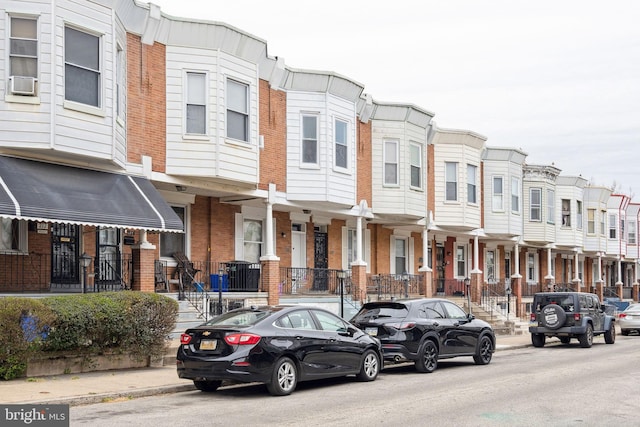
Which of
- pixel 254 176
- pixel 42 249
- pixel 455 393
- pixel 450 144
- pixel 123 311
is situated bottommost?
pixel 455 393

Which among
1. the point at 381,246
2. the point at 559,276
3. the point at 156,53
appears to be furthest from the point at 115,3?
the point at 559,276

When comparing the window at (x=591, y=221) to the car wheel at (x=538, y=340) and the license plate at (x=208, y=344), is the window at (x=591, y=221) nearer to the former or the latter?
the car wheel at (x=538, y=340)

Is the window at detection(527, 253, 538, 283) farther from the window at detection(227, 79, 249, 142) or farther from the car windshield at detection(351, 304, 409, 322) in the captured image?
the car windshield at detection(351, 304, 409, 322)

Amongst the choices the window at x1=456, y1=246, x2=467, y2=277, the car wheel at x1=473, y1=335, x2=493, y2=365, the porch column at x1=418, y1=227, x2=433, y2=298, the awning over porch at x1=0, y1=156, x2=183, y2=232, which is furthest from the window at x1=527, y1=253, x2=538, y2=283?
the awning over porch at x1=0, y1=156, x2=183, y2=232

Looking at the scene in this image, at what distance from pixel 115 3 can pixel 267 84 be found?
679cm

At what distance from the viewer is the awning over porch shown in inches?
637

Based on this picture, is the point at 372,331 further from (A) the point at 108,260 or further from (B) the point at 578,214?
(B) the point at 578,214

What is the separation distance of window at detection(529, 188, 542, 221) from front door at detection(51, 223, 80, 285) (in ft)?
91.3

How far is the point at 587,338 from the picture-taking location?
82.7 ft

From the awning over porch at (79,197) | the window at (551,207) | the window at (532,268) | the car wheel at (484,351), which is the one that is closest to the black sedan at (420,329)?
the car wheel at (484,351)

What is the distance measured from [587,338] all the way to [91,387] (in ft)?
54.9

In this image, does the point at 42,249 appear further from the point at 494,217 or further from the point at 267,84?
the point at 494,217

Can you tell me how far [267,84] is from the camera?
24.8m

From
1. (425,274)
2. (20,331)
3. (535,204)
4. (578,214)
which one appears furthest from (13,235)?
(578,214)
